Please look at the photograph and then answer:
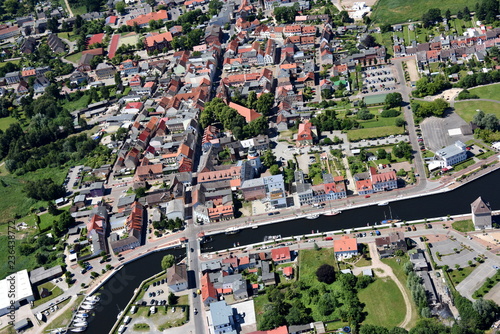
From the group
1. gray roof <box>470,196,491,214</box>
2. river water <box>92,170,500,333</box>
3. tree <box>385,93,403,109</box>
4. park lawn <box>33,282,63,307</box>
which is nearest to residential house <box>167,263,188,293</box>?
river water <box>92,170,500,333</box>

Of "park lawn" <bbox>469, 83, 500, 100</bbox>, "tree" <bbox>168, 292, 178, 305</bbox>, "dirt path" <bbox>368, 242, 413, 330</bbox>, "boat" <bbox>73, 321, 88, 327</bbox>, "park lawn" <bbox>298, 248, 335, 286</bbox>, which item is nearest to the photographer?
"dirt path" <bbox>368, 242, 413, 330</bbox>

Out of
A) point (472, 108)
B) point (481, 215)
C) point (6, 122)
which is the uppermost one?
point (6, 122)

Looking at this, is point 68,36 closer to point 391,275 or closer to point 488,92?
point 488,92

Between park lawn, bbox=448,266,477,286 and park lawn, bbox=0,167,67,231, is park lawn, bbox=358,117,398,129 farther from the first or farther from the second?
park lawn, bbox=0,167,67,231

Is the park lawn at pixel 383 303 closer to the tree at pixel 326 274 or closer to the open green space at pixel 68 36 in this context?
the tree at pixel 326 274

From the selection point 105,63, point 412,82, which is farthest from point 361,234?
point 105,63

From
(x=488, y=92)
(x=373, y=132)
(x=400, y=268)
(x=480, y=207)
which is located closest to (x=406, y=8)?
(x=488, y=92)

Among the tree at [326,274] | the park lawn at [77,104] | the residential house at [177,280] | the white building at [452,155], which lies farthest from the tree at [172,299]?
the park lawn at [77,104]
